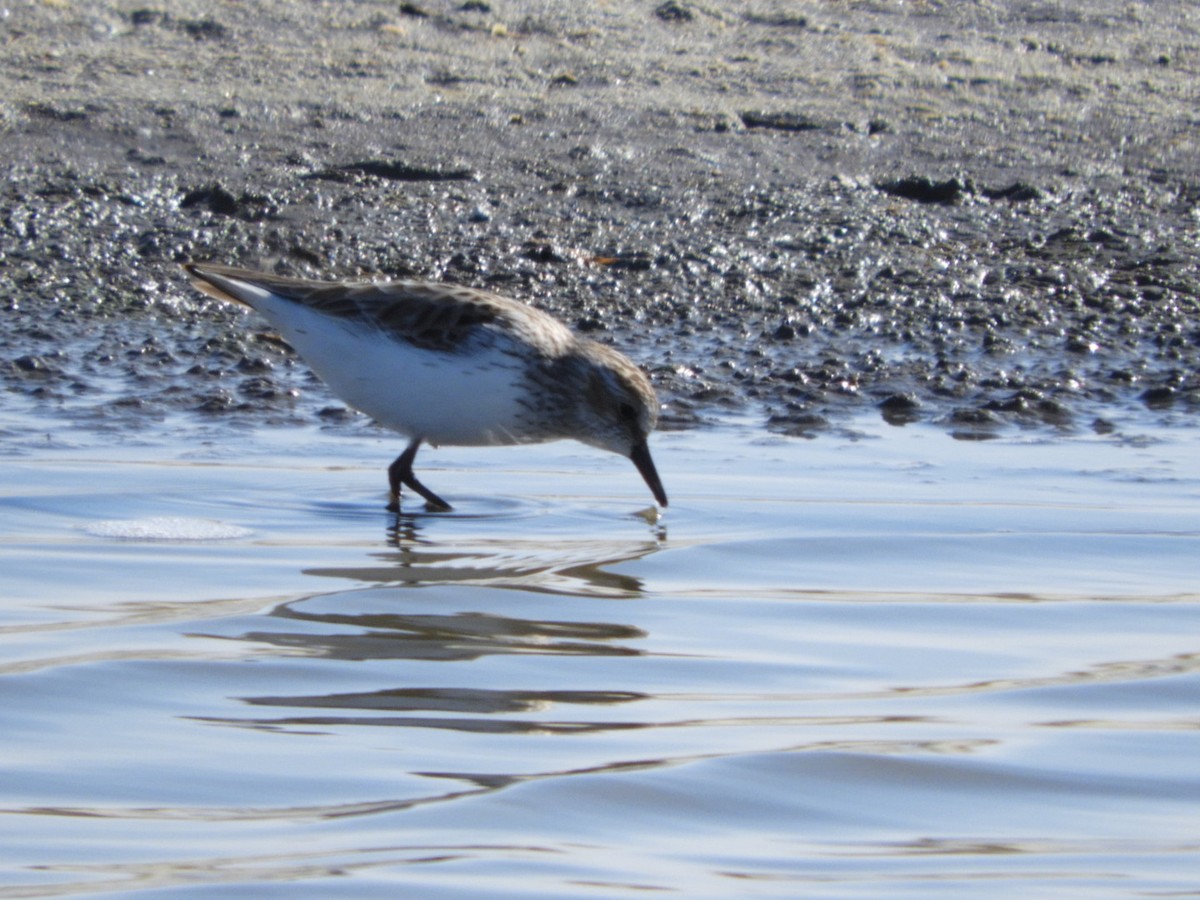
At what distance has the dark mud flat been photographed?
7188 millimetres

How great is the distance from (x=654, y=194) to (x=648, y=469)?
3.26m

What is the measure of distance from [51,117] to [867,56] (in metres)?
4.93

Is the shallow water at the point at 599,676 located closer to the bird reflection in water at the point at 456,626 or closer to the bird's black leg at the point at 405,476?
the bird reflection in water at the point at 456,626

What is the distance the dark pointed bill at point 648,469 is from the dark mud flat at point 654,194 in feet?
2.58

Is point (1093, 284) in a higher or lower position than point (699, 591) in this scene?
higher

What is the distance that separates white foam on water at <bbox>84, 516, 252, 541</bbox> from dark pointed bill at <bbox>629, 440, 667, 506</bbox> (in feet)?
4.43

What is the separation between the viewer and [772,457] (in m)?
6.20

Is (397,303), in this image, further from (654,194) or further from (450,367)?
(654,194)

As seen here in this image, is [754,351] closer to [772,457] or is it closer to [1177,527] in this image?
[772,457]

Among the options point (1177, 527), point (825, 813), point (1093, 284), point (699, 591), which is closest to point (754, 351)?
point (1093, 284)

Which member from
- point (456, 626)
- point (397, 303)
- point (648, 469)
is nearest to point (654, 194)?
point (397, 303)

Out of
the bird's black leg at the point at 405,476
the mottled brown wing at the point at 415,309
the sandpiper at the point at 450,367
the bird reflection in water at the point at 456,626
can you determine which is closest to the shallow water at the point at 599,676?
the bird reflection in water at the point at 456,626

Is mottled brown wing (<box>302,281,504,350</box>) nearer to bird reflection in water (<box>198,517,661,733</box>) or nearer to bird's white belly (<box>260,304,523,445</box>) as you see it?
bird's white belly (<box>260,304,523,445</box>)

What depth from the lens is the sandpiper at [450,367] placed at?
5738mm
